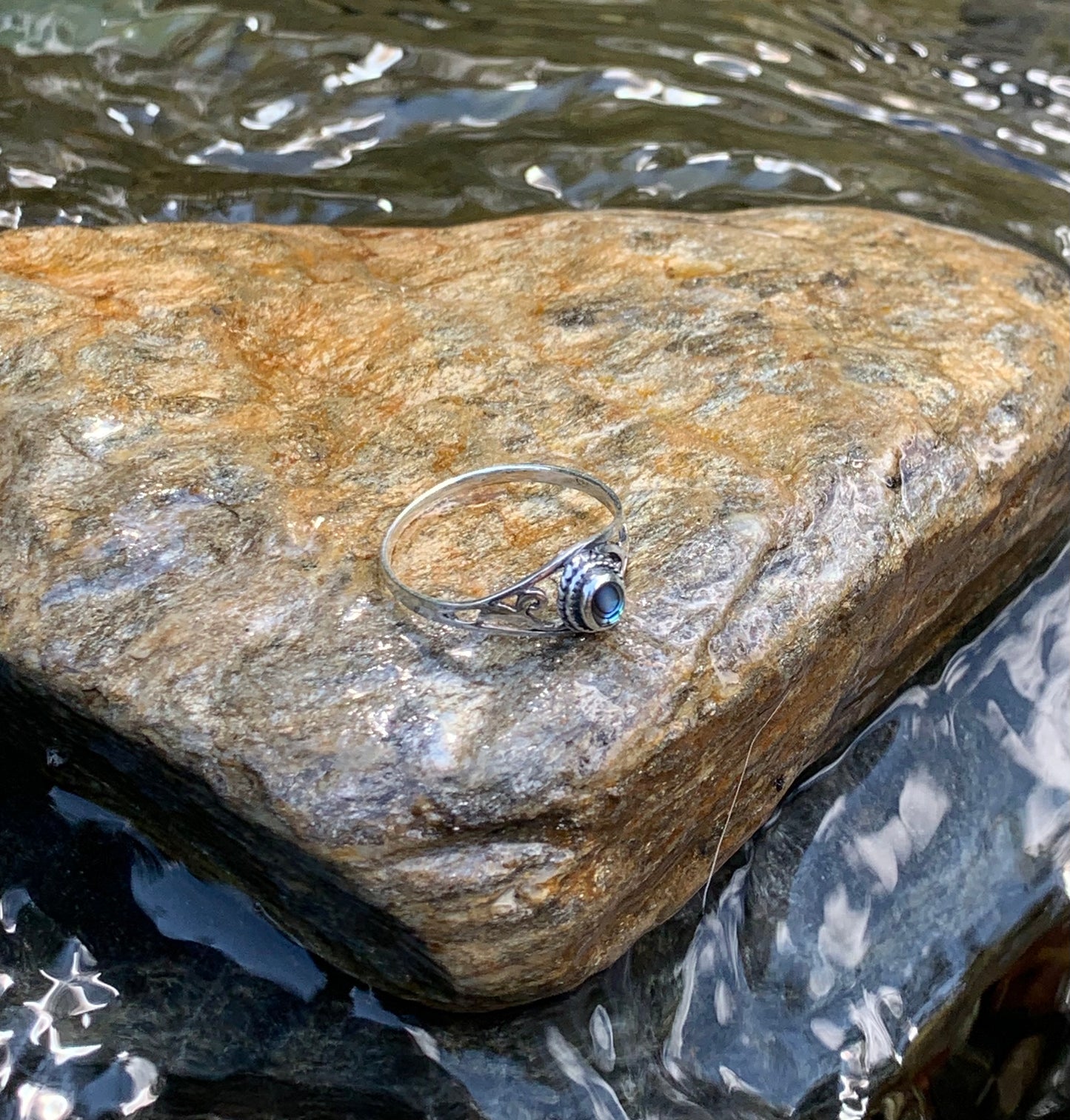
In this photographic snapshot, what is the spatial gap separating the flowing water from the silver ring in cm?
68

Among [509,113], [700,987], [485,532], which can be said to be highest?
[509,113]

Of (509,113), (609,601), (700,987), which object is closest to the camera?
(609,601)

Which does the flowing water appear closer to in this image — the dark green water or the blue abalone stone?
the dark green water

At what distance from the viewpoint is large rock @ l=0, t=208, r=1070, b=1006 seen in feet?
6.07

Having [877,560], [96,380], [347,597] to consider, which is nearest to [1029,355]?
[877,560]

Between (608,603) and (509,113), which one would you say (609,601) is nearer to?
(608,603)

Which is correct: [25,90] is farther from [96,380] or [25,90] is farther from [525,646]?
[525,646]

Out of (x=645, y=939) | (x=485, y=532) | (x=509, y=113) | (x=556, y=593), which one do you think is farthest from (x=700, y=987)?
(x=509, y=113)

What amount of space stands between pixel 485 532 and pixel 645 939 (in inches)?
32.0

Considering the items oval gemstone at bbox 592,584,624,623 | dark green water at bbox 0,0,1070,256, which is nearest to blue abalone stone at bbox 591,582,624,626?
oval gemstone at bbox 592,584,624,623

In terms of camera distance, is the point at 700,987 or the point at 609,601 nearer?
the point at 609,601

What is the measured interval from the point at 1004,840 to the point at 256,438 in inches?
69.2

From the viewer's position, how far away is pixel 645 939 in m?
2.20

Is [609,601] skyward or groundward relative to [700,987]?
skyward
